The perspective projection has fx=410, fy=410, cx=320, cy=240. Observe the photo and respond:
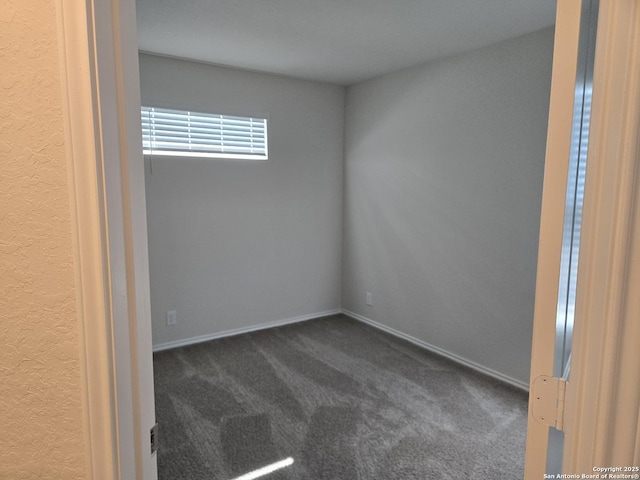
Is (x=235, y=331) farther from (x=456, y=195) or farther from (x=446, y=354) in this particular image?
(x=456, y=195)

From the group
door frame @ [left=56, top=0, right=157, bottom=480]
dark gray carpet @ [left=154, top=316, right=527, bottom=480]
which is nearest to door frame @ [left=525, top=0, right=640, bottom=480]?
door frame @ [left=56, top=0, right=157, bottom=480]

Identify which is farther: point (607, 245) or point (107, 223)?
point (107, 223)

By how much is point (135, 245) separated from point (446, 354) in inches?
127

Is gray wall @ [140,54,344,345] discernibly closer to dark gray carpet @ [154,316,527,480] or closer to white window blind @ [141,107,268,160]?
white window blind @ [141,107,268,160]

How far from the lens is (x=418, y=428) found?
8.11 ft

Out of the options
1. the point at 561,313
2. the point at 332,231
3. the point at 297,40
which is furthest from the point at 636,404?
the point at 332,231

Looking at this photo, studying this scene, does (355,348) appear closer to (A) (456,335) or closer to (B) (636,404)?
(A) (456,335)

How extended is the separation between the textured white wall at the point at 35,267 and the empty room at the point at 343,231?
150 centimetres

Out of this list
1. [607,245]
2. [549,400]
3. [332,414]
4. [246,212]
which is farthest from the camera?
[246,212]

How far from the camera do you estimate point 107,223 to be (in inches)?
28.2

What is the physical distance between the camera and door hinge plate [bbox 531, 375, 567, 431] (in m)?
0.69

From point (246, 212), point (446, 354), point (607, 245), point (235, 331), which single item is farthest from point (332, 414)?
point (607, 245)

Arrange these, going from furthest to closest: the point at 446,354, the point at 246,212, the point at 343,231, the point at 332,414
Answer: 1. the point at 343,231
2. the point at 246,212
3. the point at 446,354
4. the point at 332,414

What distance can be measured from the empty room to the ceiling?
0.07 ft
